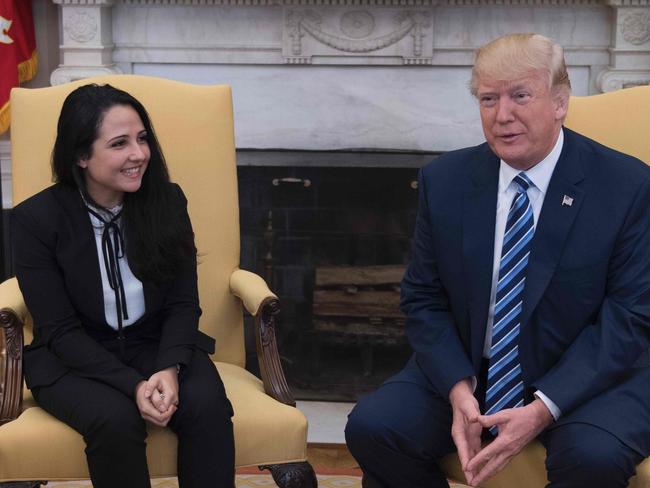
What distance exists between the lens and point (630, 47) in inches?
139

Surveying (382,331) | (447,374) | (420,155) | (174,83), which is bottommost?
(382,331)

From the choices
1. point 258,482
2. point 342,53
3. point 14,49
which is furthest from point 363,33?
point 258,482

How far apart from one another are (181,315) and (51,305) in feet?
0.87

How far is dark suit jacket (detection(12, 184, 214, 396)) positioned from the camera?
83.4 inches

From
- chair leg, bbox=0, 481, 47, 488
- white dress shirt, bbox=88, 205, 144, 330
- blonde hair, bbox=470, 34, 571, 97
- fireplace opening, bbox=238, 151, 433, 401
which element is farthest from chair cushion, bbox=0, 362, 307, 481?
fireplace opening, bbox=238, 151, 433, 401

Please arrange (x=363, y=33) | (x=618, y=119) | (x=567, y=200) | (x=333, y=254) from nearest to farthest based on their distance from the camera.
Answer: (x=567, y=200)
(x=618, y=119)
(x=363, y=33)
(x=333, y=254)

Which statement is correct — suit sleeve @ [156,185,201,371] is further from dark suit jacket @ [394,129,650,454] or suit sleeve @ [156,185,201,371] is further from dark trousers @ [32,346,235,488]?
dark suit jacket @ [394,129,650,454]

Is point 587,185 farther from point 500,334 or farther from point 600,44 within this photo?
point 600,44

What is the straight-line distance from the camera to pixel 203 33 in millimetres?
3660

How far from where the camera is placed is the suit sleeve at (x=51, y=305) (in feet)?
6.89

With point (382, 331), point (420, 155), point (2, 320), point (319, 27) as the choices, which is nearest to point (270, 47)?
point (319, 27)

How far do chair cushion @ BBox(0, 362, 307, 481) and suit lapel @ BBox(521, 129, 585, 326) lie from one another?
52 cm

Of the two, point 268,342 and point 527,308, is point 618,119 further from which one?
point 268,342

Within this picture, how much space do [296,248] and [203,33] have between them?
2.65 feet
